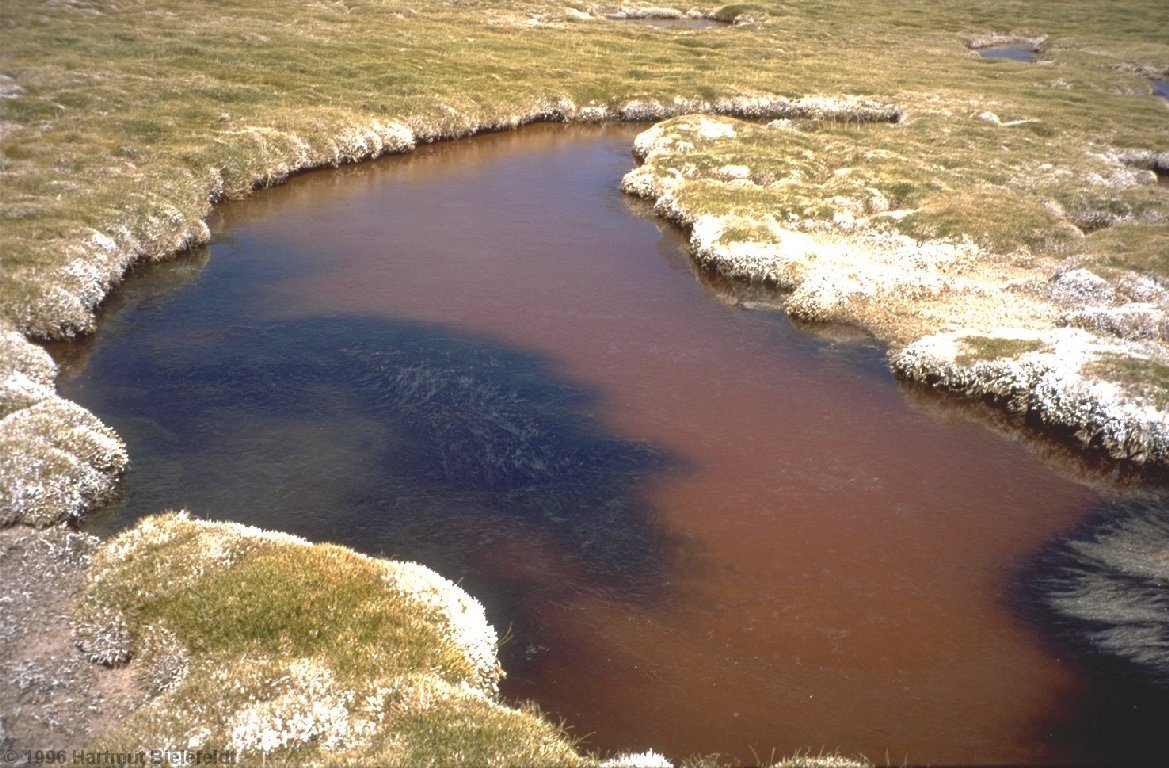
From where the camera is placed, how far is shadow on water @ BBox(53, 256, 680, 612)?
2189 centimetres

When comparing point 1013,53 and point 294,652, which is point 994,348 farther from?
point 1013,53

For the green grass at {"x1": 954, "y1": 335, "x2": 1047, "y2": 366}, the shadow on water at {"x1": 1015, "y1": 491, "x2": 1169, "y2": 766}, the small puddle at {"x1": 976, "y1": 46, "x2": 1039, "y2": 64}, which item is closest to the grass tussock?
the shadow on water at {"x1": 1015, "y1": 491, "x2": 1169, "y2": 766}

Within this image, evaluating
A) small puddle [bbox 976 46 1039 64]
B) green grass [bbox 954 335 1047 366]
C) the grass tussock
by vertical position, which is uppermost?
small puddle [bbox 976 46 1039 64]

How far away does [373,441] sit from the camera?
25484 millimetres

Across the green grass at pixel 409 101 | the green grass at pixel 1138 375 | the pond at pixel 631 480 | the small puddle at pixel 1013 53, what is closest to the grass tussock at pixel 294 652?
the pond at pixel 631 480

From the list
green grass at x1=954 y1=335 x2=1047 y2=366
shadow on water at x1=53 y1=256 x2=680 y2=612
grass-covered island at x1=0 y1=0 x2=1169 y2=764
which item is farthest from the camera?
green grass at x1=954 y1=335 x2=1047 y2=366

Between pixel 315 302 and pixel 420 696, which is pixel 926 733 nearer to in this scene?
pixel 420 696

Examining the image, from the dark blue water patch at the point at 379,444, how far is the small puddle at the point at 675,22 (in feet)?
367

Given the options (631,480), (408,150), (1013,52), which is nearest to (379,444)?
(631,480)

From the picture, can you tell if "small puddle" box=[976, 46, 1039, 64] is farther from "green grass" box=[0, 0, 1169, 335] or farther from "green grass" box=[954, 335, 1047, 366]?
"green grass" box=[954, 335, 1047, 366]

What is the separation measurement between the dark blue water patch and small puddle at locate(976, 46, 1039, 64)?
115 metres

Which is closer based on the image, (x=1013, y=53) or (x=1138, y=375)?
(x=1138, y=375)

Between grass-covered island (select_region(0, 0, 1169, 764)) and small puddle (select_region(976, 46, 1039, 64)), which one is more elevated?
small puddle (select_region(976, 46, 1039, 64))

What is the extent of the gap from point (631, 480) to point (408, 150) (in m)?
40.6
